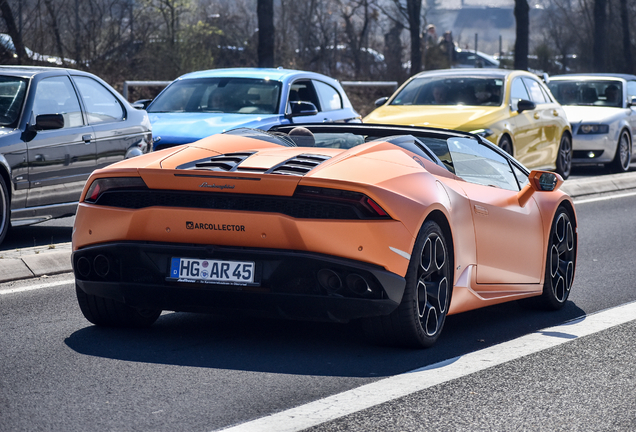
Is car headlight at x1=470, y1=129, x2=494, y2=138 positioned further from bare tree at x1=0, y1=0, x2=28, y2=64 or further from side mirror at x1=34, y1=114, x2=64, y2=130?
bare tree at x1=0, y1=0, x2=28, y2=64

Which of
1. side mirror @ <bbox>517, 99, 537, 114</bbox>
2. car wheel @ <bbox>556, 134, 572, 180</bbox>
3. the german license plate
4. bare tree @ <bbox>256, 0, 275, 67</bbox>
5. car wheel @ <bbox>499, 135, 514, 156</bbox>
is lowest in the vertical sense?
car wheel @ <bbox>556, 134, 572, 180</bbox>

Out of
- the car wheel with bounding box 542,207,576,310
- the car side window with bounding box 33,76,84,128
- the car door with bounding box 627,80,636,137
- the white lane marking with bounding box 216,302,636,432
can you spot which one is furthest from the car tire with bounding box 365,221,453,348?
the car door with bounding box 627,80,636,137

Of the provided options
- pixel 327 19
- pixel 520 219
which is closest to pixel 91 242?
pixel 520 219

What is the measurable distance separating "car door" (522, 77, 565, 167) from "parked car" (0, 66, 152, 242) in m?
7.36

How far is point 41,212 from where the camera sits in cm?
918

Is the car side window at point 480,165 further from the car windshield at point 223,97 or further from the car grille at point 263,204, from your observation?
the car windshield at point 223,97

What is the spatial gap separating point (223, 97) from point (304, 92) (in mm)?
1240

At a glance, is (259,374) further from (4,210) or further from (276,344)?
(4,210)

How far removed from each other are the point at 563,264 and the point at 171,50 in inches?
828

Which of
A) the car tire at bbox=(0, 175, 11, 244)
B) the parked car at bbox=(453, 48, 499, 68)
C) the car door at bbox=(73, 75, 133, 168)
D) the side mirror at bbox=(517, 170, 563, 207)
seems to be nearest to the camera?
the side mirror at bbox=(517, 170, 563, 207)

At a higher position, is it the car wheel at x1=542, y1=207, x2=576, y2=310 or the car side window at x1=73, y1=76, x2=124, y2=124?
the car side window at x1=73, y1=76, x2=124, y2=124

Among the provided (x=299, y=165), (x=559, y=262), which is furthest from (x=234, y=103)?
(x=299, y=165)

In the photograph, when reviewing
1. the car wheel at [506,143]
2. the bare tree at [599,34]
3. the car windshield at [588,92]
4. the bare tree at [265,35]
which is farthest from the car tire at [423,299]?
the bare tree at [599,34]

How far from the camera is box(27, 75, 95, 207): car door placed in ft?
29.8
